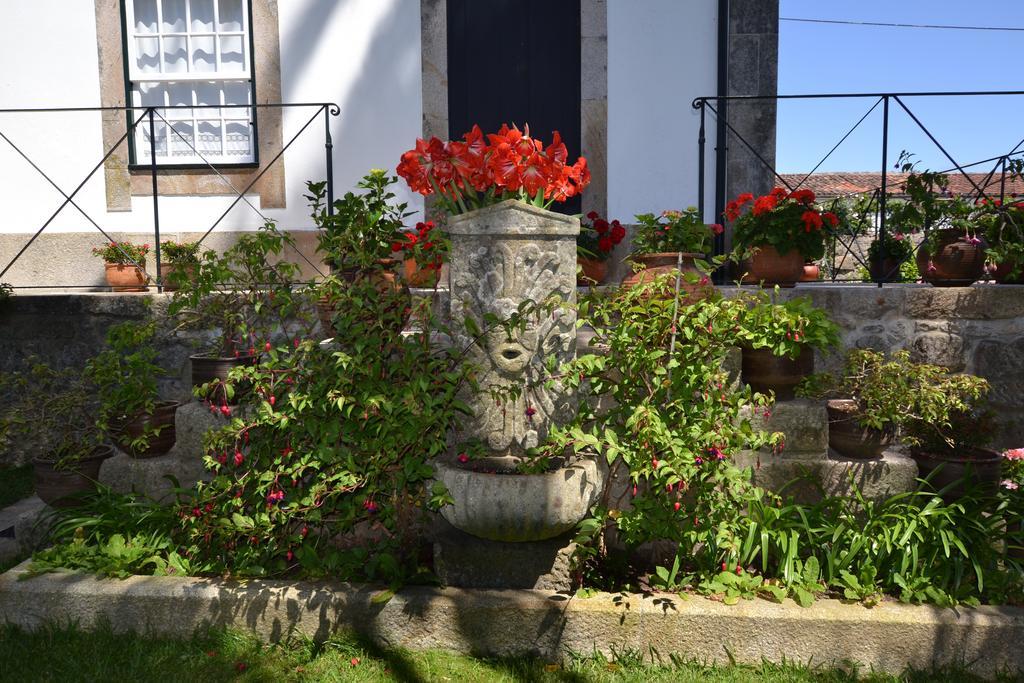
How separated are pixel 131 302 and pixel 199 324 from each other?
0.83m

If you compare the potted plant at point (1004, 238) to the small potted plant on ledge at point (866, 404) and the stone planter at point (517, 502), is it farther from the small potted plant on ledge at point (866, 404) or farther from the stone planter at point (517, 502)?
the stone planter at point (517, 502)

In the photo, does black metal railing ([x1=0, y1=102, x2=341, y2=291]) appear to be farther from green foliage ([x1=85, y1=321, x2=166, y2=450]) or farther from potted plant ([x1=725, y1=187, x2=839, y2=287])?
potted plant ([x1=725, y1=187, x2=839, y2=287])

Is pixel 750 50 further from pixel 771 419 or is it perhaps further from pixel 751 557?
pixel 751 557

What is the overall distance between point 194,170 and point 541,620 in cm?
402

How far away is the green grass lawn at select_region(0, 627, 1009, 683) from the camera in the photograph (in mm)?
2418

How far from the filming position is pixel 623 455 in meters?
2.58

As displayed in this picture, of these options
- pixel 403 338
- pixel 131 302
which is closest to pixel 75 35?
pixel 131 302

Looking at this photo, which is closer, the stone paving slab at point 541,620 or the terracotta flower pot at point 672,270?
the stone paving slab at point 541,620

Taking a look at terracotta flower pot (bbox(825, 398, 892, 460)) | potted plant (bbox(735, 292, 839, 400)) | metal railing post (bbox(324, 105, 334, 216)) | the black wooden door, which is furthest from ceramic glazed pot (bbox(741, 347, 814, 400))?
metal railing post (bbox(324, 105, 334, 216))

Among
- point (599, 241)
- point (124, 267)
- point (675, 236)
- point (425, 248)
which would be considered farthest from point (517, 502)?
point (124, 267)

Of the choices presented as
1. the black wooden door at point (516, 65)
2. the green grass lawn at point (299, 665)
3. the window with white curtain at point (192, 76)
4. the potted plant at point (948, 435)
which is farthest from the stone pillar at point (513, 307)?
the window with white curtain at point (192, 76)

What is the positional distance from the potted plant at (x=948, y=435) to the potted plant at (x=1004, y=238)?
1.02 metres

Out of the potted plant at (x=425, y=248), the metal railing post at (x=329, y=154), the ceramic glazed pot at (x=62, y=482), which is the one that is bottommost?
the ceramic glazed pot at (x=62, y=482)

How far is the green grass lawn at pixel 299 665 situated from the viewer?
2.42 meters
